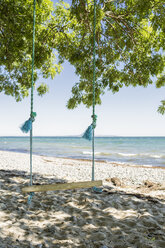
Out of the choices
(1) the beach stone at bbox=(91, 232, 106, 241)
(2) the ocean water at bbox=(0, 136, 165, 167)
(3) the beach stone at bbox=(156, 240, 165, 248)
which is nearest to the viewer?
(3) the beach stone at bbox=(156, 240, 165, 248)

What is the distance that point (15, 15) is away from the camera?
190 inches

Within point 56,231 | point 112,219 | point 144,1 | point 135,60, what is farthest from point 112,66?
point 56,231

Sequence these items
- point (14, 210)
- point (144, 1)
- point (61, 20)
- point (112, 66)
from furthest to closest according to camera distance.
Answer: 1. point (112, 66)
2. point (61, 20)
3. point (144, 1)
4. point (14, 210)

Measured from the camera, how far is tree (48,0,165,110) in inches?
212

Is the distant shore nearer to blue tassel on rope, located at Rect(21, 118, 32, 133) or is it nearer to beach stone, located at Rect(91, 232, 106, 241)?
blue tassel on rope, located at Rect(21, 118, 32, 133)

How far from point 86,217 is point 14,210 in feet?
3.74

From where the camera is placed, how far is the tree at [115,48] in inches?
212

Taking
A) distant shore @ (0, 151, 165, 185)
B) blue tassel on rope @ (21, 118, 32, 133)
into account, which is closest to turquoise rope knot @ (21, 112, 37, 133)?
blue tassel on rope @ (21, 118, 32, 133)

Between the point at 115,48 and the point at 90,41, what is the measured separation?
Result: 1232 millimetres

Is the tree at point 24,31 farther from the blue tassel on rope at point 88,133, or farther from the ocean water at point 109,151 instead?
the ocean water at point 109,151

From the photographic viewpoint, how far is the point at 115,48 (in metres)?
6.32

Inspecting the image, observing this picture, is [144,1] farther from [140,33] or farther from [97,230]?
[97,230]

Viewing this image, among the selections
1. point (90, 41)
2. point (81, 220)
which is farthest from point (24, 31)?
point (81, 220)

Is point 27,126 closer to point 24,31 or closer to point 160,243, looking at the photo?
point 160,243
